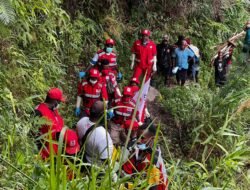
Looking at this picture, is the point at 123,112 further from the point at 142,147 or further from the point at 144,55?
the point at 144,55

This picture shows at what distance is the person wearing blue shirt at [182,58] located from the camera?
987 cm

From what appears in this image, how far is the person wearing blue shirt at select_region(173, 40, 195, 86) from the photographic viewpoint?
9.87 metres

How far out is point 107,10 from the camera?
1075 cm

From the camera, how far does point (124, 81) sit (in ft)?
32.5

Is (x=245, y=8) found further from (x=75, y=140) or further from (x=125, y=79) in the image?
(x=75, y=140)

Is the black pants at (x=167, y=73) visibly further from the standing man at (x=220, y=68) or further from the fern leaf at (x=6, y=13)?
the fern leaf at (x=6, y=13)

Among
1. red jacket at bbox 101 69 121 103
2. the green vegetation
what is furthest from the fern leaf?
red jacket at bbox 101 69 121 103

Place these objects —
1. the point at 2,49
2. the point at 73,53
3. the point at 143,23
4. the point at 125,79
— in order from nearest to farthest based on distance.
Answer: the point at 2,49 < the point at 73,53 < the point at 125,79 < the point at 143,23

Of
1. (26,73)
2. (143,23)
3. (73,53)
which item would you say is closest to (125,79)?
(73,53)

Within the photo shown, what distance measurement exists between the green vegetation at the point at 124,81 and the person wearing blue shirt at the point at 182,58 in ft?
1.33

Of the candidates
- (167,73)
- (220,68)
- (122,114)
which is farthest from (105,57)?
(220,68)

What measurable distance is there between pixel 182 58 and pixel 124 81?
1.39 m

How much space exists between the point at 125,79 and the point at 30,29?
271 cm

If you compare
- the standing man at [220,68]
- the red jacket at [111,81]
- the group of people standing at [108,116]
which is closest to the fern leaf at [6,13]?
the group of people standing at [108,116]
